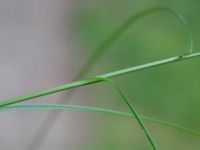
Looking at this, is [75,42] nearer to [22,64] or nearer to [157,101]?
[22,64]

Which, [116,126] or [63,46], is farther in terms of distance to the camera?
[63,46]

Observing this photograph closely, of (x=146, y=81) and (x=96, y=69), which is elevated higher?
(x=96, y=69)

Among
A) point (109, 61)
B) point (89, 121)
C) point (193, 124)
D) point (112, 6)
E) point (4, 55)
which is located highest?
point (4, 55)

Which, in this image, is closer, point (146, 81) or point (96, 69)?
point (146, 81)

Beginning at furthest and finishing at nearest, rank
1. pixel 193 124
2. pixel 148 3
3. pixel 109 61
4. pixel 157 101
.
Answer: pixel 148 3 → pixel 109 61 → pixel 157 101 → pixel 193 124

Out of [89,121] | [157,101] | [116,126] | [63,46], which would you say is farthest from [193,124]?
[63,46]
